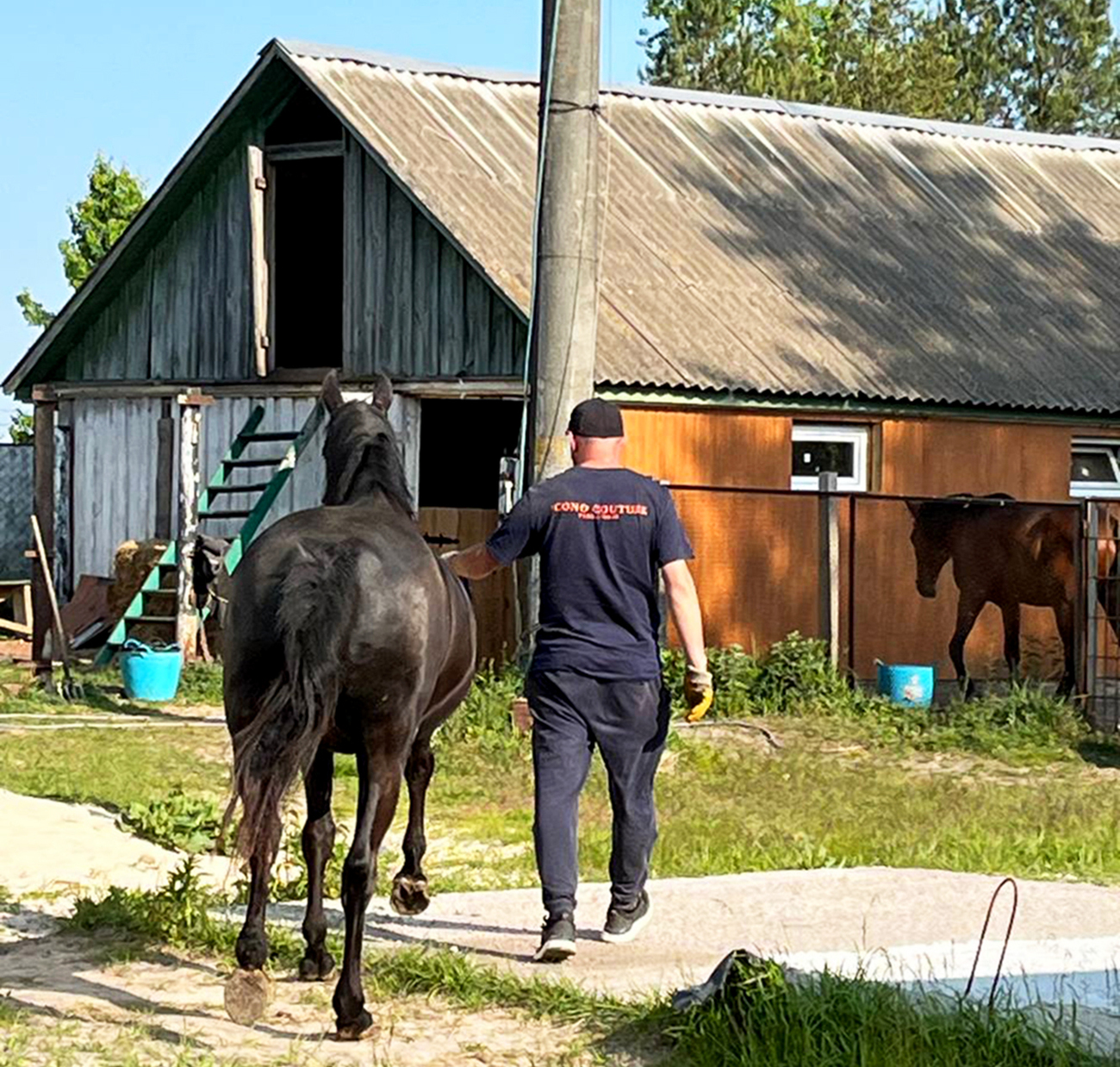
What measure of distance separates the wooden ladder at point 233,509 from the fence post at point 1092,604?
21.5ft

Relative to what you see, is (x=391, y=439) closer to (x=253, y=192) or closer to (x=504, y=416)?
(x=253, y=192)

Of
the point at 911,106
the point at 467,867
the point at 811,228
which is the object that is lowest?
the point at 467,867

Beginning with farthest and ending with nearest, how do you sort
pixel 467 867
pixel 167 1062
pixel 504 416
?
pixel 504 416
pixel 467 867
pixel 167 1062

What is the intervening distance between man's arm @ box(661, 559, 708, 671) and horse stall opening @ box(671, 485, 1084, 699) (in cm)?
817

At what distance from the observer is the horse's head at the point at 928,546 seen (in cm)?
1812

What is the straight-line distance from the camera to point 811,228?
75.0ft

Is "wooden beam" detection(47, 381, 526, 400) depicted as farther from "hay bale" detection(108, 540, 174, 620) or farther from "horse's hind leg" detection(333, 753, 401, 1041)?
"horse's hind leg" detection(333, 753, 401, 1041)

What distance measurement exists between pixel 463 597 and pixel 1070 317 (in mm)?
15428

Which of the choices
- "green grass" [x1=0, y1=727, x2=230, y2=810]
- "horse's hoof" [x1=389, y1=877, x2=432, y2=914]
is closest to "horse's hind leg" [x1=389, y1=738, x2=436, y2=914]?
"horse's hoof" [x1=389, y1=877, x2=432, y2=914]

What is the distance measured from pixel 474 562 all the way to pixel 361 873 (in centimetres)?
A: 160

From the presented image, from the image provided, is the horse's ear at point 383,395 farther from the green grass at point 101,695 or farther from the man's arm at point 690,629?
the green grass at point 101,695

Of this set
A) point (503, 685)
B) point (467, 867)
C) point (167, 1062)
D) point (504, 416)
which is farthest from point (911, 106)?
point (167, 1062)

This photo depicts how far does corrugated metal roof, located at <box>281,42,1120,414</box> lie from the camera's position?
20.1 meters

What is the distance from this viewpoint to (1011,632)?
58.8 feet
